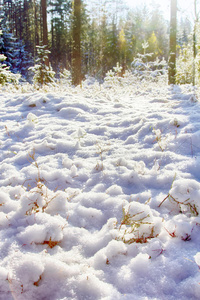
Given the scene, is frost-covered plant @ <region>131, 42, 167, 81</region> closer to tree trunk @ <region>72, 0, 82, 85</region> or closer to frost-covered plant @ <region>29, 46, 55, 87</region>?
tree trunk @ <region>72, 0, 82, 85</region>

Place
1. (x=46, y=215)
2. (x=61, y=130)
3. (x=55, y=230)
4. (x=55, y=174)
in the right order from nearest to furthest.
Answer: (x=55, y=230) < (x=46, y=215) < (x=55, y=174) < (x=61, y=130)

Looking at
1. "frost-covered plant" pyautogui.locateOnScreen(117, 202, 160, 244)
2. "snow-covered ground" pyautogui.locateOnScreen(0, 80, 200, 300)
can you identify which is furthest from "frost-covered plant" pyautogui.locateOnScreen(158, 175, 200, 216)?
"frost-covered plant" pyautogui.locateOnScreen(117, 202, 160, 244)

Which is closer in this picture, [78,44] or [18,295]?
[18,295]

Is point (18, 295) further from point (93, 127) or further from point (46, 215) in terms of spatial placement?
point (93, 127)

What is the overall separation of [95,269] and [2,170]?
1614mm

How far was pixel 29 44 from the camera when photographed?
131 ft

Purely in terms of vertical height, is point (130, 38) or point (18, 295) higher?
point (130, 38)

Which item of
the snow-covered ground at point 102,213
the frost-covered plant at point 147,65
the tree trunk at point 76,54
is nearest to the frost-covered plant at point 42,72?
the tree trunk at point 76,54

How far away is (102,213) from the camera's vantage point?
1.72 meters

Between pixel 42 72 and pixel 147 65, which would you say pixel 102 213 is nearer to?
pixel 42 72

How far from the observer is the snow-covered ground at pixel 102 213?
113 centimetres

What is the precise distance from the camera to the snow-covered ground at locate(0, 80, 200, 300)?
1126mm

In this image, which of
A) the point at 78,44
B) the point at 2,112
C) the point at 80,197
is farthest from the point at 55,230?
the point at 78,44

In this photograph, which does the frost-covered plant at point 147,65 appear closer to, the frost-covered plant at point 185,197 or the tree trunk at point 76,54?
the tree trunk at point 76,54
